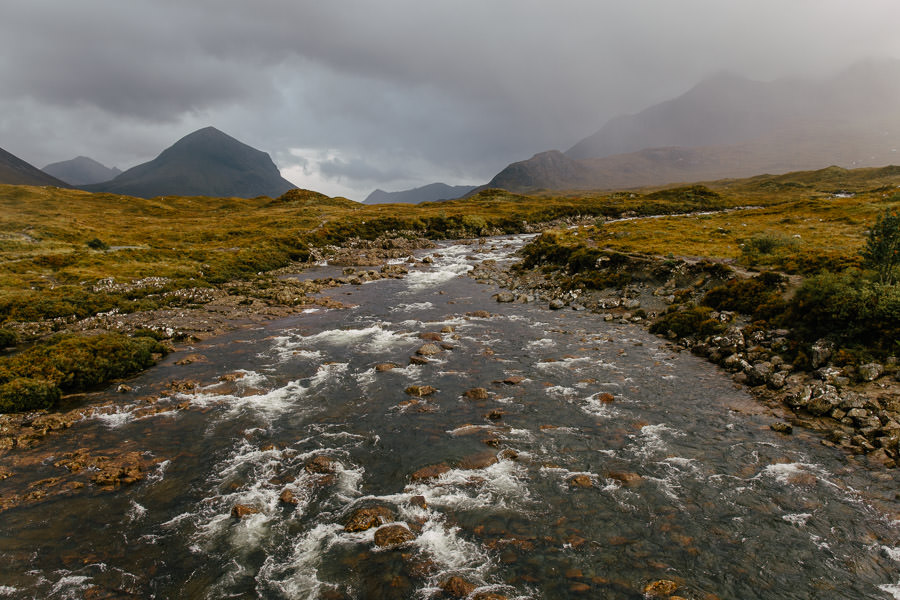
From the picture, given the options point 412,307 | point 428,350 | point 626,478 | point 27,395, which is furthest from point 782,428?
point 27,395

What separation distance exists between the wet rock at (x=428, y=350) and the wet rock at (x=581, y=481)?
39.2 ft

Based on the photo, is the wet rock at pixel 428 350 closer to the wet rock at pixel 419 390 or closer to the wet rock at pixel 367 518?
the wet rock at pixel 419 390

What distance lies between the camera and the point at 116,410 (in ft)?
55.8

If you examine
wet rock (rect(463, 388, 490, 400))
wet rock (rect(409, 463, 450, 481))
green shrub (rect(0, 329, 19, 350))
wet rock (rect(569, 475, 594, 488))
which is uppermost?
green shrub (rect(0, 329, 19, 350))

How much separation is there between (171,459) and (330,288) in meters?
29.0

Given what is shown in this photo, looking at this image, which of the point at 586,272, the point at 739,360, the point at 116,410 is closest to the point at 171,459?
the point at 116,410

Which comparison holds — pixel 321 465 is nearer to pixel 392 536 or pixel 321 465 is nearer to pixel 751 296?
pixel 392 536

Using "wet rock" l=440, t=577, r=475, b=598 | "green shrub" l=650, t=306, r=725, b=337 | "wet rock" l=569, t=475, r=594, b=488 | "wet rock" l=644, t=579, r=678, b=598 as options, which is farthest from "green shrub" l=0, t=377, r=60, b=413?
"green shrub" l=650, t=306, r=725, b=337

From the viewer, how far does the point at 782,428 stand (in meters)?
14.4

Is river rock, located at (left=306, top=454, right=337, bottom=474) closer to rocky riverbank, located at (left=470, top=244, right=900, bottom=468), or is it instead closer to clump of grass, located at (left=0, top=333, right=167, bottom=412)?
clump of grass, located at (left=0, top=333, right=167, bottom=412)

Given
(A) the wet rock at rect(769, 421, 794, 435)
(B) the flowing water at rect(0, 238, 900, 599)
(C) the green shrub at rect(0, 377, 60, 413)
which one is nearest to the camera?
(B) the flowing water at rect(0, 238, 900, 599)

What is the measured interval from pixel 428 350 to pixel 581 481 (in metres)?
12.5

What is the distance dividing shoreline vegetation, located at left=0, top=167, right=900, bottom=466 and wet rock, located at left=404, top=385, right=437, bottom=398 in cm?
1401

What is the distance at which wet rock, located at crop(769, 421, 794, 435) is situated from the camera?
14359 millimetres
